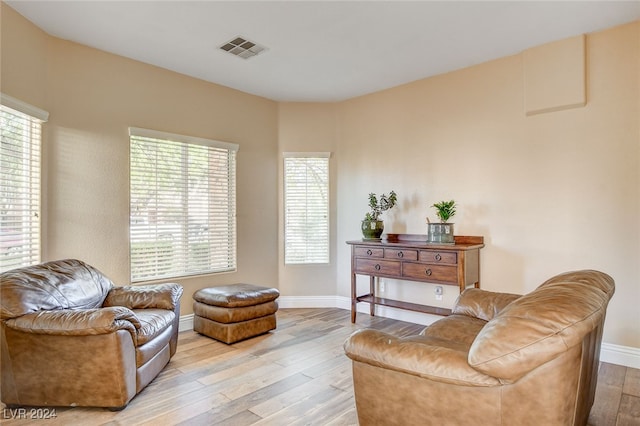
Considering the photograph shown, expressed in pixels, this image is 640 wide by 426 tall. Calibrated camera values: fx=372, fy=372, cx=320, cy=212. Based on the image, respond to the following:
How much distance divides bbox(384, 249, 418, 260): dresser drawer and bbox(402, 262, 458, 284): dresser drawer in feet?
0.22

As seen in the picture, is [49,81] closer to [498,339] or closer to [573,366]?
[498,339]

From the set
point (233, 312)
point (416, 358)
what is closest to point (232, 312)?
point (233, 312)

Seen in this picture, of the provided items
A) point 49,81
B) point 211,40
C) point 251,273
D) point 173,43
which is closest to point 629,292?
point 251,273

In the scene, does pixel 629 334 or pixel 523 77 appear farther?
pixel 523 77

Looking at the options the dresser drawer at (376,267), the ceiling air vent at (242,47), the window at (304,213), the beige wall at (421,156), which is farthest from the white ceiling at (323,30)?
the dresser drawer at (376,267)

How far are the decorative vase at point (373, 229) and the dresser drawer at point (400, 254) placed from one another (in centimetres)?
36

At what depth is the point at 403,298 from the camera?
449cm

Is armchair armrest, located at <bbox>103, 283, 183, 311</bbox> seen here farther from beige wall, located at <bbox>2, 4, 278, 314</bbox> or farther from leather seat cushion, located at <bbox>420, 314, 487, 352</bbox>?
leather seat cushion, located at <bbox>420, 314, 487, 352</bbox>

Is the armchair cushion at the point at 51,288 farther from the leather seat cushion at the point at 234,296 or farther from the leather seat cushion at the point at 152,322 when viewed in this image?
the leather seat cushion at the point at 234,296

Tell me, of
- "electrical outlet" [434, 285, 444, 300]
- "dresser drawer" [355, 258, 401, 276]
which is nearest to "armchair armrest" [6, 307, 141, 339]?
"dresser drawer" [355, 258, 401, 276]

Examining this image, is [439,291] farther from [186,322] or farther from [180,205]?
[180,205]

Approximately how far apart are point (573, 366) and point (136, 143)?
3965 millimetres

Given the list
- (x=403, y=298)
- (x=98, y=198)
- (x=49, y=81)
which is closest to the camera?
(x=49, y=81)

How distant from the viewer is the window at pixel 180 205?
3.85 metres
